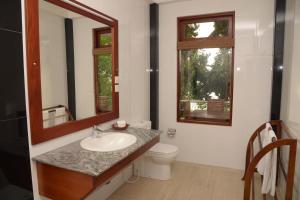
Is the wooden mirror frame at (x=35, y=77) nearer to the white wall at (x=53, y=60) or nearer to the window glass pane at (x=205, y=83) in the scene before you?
the white wall at (x=53, y=60)

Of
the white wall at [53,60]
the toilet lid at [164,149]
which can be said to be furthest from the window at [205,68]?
the white wall at [53,60]

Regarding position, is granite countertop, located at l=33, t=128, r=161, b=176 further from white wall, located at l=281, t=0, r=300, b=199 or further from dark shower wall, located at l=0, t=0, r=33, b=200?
white wall, located at l=281, t=0, r=300, b=199

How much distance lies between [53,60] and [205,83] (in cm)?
225

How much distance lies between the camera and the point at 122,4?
8.34 ft

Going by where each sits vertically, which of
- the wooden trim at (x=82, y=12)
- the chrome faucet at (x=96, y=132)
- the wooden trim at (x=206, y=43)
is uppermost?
the wooden trim at (x=82, y=12)

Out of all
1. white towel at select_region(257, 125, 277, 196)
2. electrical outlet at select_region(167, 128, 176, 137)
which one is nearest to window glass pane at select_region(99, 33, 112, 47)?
electrical outlet at select_region(167, 128, 176, 137)

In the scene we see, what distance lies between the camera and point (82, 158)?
1.50m

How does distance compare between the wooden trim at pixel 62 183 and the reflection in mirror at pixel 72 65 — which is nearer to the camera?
the wooden trim at pixel 62 183

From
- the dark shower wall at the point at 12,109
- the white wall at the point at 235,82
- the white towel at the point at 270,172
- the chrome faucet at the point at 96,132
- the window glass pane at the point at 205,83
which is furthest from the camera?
the window glass pane at the point at 205,83

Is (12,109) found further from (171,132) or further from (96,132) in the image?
(171,132)

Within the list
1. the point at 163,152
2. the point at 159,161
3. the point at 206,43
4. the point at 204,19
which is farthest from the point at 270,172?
the point at 204,19

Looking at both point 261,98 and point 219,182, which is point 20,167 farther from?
point 261,98

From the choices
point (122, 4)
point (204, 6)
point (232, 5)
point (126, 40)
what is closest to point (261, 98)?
point (232, 5)

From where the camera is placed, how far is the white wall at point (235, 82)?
2777mm
